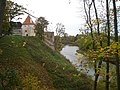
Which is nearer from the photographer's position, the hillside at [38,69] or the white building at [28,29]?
the hillside at [38,69]

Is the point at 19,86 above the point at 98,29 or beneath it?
beneath

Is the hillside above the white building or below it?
below

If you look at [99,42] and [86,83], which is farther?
[86,83]

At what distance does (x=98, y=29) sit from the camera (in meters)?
16.2

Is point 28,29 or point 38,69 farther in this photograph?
point 28,29

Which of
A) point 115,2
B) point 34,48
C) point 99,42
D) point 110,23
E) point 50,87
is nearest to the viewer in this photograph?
point 115,2

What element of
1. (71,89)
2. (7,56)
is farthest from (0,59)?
(71,89)

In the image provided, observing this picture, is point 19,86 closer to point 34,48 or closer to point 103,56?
point 103,56

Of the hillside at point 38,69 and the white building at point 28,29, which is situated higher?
the white building at point 28,29

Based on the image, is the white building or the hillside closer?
the hillside

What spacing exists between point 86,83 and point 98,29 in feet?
42.8

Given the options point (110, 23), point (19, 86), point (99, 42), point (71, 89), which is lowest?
point (71, 89)

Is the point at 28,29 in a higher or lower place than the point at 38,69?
higher

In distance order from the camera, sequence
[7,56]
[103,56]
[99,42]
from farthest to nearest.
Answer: [7,56], [99,42], [103,56]
